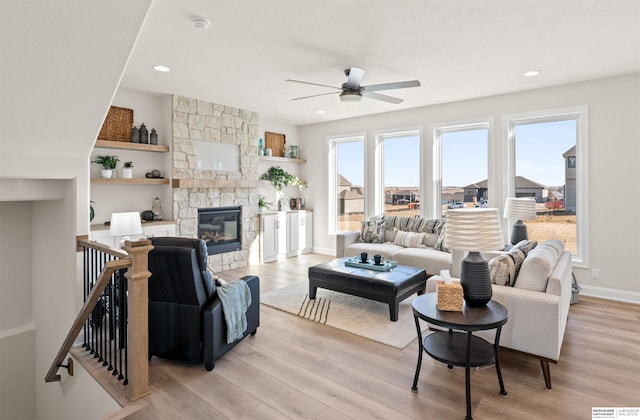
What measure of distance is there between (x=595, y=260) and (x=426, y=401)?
3751 mm

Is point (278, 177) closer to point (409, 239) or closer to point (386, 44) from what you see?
Result: point (409, 239)

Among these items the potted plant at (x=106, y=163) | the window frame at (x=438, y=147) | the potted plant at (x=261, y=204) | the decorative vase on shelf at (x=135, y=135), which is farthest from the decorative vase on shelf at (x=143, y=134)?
the window frame at (x=438, y=147)

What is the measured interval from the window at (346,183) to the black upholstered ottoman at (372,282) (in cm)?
287

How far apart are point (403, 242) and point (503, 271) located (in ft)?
9.45

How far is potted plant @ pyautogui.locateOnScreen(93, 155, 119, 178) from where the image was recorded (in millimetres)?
4773

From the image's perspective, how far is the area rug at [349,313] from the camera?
3.42 m

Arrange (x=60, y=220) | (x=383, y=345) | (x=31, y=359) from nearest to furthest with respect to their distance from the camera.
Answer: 1. (x=383, y=345)
2. (x=60, y=220)
3. (x=31, y=359)

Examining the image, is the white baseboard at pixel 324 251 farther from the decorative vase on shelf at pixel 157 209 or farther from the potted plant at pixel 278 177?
the decorative vase on shelf at pixel 157 209

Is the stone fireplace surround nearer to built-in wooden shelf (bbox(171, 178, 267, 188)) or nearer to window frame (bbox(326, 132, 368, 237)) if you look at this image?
built-in wooden shelf (bbox(171, 178, 267, 188))

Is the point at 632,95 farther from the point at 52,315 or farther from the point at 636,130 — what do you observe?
the point at 52,315

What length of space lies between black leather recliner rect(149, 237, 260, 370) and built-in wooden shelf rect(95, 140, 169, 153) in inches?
105

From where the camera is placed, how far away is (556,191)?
5035 millimetres

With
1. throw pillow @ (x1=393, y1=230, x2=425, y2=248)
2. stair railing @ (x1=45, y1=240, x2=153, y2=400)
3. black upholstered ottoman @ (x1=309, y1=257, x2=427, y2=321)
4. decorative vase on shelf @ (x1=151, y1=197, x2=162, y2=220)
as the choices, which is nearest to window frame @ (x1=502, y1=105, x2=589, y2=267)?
throw pillow @ (x1=393, y1=230, x2=425, y2=248)

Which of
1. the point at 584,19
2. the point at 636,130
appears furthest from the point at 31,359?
the point at 636,130
